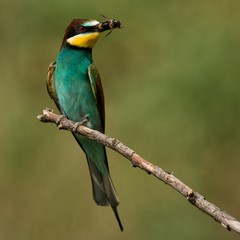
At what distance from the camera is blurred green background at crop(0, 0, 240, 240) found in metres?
4.40

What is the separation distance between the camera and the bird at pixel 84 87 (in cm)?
349

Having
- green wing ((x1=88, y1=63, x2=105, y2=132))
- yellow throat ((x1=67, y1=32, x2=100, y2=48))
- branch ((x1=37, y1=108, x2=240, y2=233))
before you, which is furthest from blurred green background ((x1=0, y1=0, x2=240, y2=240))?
branch ((x1=37, y1=108, x2=240, y2=233))

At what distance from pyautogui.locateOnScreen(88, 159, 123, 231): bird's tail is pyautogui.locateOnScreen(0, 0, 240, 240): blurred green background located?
0.79 meters

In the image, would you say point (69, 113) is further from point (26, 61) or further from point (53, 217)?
point (26, 61)

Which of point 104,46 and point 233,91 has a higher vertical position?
point 104,46

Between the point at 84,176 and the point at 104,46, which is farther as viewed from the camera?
the point at 104,46

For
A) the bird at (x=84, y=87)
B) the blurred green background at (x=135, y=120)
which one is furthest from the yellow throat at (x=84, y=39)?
the blurred green background at (x=135, y=120)

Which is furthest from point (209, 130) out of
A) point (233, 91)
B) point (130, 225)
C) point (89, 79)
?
point (89, 79)

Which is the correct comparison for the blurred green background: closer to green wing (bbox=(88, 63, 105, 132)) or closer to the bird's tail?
the bird's tail

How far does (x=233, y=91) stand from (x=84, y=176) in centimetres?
106

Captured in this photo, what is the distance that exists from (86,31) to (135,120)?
1.40 meters

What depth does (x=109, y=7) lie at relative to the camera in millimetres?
5332

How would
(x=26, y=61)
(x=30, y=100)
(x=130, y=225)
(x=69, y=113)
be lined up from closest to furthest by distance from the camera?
(x=69, y=113)
(x=130, y=225)
(x=30, y=100)
(x=26, y=61)

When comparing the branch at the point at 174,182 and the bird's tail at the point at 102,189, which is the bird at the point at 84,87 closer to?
the bird's tail at the point at 102,189
